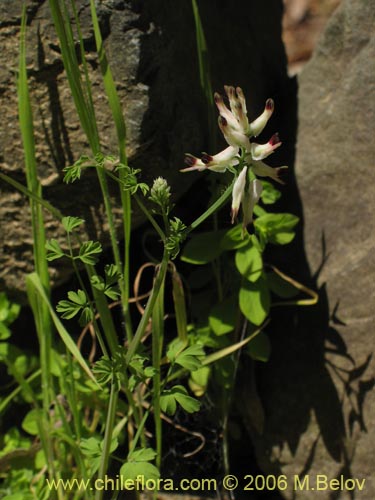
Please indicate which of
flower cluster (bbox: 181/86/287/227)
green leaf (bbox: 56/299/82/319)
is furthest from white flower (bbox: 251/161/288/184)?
green leaf (bbox: 56/299/82/319)

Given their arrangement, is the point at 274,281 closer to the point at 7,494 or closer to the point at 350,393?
the point at 350,393

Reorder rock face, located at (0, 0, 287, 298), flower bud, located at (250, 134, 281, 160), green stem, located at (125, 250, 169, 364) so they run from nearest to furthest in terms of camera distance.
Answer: flower bud, located at (250, 134, 281, 160)
green stem, located at (125, 250, 169, 364)
rock face, located at (0, 0, 287, 298)

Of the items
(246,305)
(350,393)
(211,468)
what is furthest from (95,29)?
(211,468)

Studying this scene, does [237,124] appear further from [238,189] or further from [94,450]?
[94,450]

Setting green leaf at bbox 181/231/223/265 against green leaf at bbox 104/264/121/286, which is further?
green leaf at bbox 181/231/223/265

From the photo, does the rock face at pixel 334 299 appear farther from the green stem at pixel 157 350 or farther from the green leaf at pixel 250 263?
the green stem at pixel 157 350

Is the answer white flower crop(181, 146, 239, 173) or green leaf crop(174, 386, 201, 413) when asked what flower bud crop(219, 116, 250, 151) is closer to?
white flower crop(181, 146, 239, 173)
